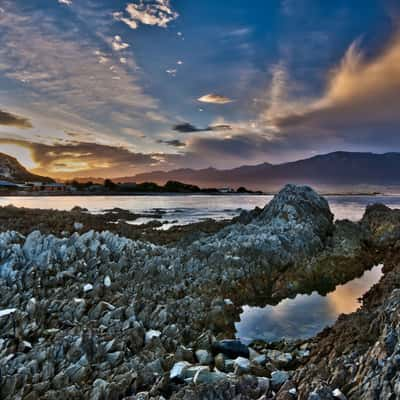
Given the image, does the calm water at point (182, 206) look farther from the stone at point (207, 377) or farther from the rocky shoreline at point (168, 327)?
the stone at point (207, 377)

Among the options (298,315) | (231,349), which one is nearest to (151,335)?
(231,349)

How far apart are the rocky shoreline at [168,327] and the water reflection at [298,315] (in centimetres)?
42

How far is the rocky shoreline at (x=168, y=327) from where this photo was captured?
447cm

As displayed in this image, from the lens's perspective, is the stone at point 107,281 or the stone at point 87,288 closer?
the stone at point 87,288

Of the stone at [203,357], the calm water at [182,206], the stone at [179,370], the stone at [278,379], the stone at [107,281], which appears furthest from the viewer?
the calm water at [182,206]

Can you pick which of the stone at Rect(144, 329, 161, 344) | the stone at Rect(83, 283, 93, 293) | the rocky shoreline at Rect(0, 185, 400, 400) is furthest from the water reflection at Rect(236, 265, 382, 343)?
the stone at Rect(83, 283, 93, 293)

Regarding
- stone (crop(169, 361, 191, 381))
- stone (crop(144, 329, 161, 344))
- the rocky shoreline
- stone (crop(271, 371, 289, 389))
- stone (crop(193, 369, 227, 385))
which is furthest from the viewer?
stone (crop(144, 329, 161, 344))

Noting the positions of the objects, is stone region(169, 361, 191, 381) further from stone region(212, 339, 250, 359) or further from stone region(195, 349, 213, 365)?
stone region(212, 339, 250, 359)

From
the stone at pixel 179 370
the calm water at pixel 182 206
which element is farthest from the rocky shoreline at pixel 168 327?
the calm water at pixel 182 206

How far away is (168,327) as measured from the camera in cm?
681

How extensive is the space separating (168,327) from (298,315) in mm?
4229

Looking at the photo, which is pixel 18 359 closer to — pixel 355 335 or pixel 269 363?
pixel 269 363

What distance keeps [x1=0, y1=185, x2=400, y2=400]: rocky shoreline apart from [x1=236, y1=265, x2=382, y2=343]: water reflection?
1.39 ft

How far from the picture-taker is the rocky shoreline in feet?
14.7
